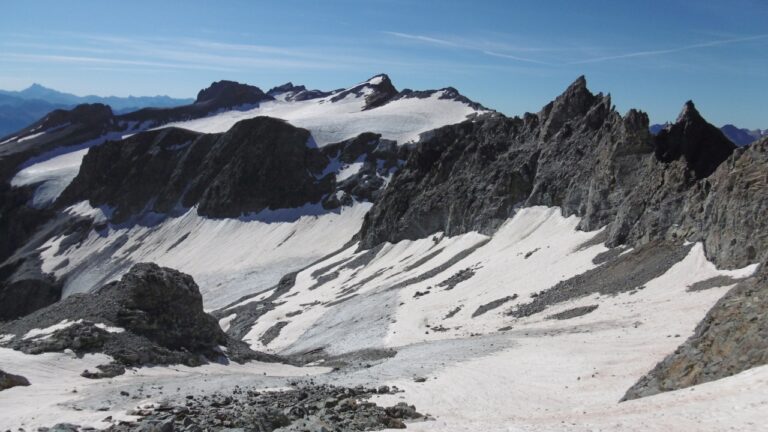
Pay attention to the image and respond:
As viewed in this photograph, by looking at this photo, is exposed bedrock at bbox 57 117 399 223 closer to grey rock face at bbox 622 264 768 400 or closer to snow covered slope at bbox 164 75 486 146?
snow covered slope at bbox 164 75 486 146

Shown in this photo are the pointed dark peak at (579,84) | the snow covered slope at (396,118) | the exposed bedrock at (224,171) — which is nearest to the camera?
the pointed dark peak at (579,84)

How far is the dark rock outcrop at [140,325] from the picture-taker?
32.8m

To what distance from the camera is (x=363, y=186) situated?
405 ft

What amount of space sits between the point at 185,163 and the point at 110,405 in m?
131

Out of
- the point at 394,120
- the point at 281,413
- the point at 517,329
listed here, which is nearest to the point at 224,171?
the point at 394,120

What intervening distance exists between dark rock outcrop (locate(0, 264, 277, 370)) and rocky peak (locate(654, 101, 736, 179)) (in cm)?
3986

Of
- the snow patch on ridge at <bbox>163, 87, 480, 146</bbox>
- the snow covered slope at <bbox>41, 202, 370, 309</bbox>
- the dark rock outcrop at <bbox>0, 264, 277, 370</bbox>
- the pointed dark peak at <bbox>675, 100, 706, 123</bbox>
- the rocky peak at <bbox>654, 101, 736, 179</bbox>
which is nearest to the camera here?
the dark rock outcrop at <bbox>0, 264, 277, 370</bbox>

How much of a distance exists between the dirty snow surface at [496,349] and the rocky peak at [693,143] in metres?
10.1

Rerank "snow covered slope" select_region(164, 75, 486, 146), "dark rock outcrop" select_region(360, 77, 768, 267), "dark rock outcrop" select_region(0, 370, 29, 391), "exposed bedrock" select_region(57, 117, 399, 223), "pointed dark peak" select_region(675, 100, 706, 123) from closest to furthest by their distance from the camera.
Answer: "dark rock outcrop" select_region(0, 370, 29, 391), "dark rock outcrop" select_region(360, 77, 768, 267), "pointed dark peak" select_region(675, 100, 706, 123), "exposed bedrock" select_region(57, 117, 399, 223), "snow covered slope" select_region(164, 75, 486, 146)

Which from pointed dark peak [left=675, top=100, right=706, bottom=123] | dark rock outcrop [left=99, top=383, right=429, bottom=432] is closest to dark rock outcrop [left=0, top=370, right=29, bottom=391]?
dark rock outcrop [left=99, top=383, right=429, bottom=432]

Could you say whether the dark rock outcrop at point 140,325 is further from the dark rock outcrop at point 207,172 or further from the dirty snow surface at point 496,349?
the dark rock outcrop at point 207,172

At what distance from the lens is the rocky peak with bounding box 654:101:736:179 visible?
183 ft

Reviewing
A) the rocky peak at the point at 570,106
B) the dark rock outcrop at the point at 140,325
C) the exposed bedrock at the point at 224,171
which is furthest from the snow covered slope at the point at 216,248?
the dark rock outcrop at the point at 140,325

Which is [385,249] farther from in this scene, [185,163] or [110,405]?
[185,163]
